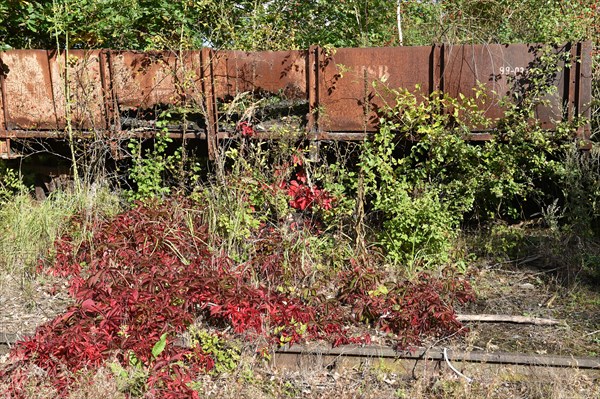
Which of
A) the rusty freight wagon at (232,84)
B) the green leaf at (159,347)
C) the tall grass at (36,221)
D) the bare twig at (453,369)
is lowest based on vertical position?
the bare twig at (453,369)

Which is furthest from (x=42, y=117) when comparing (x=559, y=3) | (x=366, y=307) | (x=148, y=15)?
(x=559, y=3)

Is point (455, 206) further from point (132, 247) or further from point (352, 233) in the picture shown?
point (132, 247)

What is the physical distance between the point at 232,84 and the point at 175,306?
3.57 m

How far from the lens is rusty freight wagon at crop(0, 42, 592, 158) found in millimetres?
7840

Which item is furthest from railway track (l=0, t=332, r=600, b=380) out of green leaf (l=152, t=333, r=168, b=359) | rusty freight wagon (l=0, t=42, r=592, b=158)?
rusty freight wagon (l=0, t=42, r=592, b=158)

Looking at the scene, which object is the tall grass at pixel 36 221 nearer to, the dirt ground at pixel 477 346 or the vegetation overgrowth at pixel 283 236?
the vegetation overgrowth at pixel 283 236

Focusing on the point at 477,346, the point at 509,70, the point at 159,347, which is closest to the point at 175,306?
the point at 159,347

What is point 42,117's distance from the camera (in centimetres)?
891

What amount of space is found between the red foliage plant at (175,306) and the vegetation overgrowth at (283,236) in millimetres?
16

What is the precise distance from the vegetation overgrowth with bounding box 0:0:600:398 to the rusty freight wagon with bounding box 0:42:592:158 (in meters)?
0.21

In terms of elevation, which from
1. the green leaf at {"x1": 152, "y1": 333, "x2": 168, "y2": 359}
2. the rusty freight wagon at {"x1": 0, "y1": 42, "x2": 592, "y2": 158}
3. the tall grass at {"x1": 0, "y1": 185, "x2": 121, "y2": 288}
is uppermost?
the rusty freight wagon at {"x1": 0, "y1": 42, "x2": 592, "y2": 158}

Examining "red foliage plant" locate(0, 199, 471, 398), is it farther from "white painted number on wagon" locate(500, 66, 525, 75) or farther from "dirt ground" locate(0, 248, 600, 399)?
"white painted number on wagon" locate(500, 66, 525, 75)

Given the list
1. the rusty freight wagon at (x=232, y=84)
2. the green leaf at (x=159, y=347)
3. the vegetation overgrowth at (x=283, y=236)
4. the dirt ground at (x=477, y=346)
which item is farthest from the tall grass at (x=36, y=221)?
the green leaf at (x=159, y=347)

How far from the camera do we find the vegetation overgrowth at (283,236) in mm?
5375
